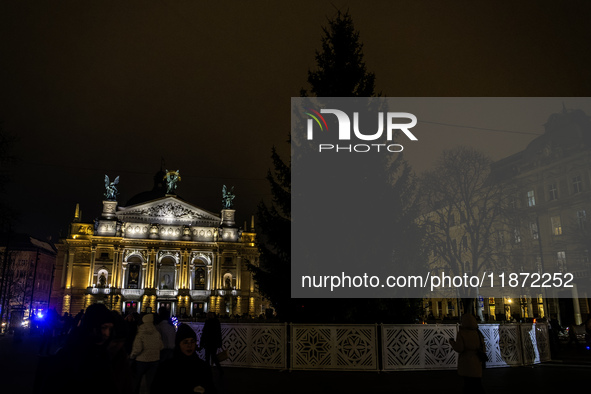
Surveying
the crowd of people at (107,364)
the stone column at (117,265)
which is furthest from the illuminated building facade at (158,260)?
the crowd of people at (107,364)

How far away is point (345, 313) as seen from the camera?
1585cm

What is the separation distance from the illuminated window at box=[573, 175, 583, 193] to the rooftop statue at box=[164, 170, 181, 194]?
61.0 metres

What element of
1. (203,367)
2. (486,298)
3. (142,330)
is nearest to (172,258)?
(486,298)

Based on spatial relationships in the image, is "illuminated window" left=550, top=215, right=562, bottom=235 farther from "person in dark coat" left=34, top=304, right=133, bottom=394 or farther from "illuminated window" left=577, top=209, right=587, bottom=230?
"person in dark coat" left=34, top=304, right=133, bottom=394

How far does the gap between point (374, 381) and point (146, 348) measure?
19.5 ft

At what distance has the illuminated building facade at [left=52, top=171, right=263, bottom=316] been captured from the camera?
72.5 metres

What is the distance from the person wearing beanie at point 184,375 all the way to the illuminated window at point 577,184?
37890mm

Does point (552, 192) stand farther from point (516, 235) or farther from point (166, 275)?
point (166, 275)

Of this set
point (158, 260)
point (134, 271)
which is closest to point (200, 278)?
point (158, 260)

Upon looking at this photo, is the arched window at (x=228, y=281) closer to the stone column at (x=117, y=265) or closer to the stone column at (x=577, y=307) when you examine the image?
the stone column at (x=117, y=265)

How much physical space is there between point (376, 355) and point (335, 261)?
4.00 meters

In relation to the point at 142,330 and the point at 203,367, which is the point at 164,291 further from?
the point at 203,367

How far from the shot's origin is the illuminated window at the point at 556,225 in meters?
36.6

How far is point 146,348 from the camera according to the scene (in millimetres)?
8781
